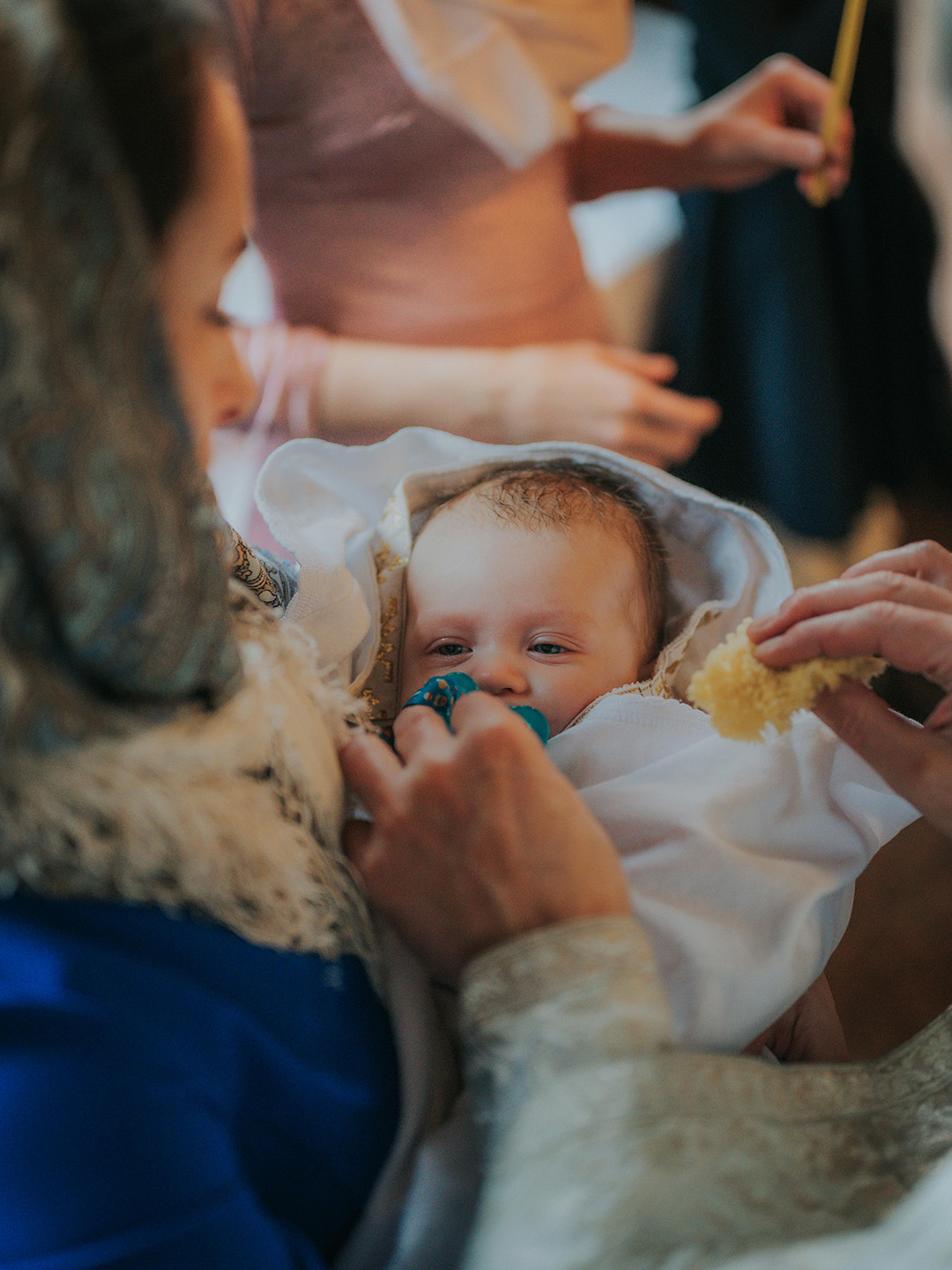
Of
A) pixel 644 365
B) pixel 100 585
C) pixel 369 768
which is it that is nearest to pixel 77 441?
pixel 100 585

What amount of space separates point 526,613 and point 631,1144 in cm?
53

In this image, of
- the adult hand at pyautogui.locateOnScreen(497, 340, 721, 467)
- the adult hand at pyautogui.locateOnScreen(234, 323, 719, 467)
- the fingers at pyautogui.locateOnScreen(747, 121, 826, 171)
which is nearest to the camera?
the adult hand at pyautogui.locateOnScreen(234, 323, 719, 467)

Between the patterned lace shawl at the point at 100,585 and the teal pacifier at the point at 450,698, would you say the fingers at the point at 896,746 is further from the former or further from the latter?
the patterned lace shawl at the point at 100,585

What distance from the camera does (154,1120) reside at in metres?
0.42

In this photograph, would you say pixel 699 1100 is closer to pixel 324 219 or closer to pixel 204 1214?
pixel 204 1214

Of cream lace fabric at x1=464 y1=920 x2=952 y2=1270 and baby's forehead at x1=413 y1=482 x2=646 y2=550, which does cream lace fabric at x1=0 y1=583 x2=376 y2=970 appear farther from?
baby's forehead at x1=413 y1=482 x2=646 y2=550

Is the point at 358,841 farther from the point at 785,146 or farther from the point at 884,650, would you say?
the point at 785,146

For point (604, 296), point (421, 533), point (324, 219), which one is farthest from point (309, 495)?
point (604, 296)

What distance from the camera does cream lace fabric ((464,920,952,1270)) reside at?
41 centimetres

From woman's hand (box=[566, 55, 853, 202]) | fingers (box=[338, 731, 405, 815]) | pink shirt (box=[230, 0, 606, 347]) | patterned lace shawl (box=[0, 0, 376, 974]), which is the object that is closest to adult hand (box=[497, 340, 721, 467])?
pink shirt (box=[230, 0, 606, 347])

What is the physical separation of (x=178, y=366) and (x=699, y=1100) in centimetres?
44

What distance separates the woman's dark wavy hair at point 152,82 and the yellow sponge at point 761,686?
484 mm

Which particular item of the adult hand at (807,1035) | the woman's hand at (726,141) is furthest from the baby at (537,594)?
the woman's hand at (726,141)

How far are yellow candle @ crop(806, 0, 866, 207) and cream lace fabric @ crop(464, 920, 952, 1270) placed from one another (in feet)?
5.75
